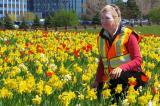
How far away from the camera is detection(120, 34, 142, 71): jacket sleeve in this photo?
555 cm

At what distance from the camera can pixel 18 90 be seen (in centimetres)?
514

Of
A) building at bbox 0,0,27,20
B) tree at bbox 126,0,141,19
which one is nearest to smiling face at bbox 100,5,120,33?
tree at bbox 126,0,141,19

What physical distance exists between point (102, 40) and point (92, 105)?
37.1 inches

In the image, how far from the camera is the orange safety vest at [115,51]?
5730 millimetres

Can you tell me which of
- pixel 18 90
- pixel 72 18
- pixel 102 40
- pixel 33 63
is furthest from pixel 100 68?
pixel 72 18

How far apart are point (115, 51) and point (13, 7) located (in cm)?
14550

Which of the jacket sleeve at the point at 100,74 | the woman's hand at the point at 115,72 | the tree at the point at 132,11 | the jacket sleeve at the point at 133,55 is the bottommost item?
the tree at the point at 132,11

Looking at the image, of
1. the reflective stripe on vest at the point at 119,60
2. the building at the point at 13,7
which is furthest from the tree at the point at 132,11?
the reflective stripe on vest at the point at 119,60

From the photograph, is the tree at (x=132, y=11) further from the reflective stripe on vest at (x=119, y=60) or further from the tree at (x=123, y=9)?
the reflective stripe on vest at (x=119, y=60)

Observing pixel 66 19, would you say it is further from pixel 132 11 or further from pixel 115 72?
pixel 115 72

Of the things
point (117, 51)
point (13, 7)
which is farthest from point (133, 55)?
point (13, 7)

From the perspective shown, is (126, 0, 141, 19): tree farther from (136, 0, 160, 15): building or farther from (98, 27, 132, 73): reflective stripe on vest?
(98, 27, 132, 73): reflective stripe on vest

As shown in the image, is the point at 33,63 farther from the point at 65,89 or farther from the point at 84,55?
the point at 65,89

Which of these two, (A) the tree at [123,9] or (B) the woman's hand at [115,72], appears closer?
(B) the woman's hand at [115,72]
